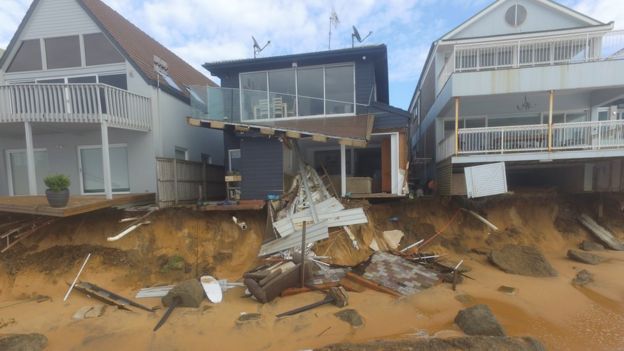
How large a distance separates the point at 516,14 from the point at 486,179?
28.5 feet

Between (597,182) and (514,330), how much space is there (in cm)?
1030

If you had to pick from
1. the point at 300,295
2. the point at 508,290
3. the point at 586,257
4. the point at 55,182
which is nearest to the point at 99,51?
the point at 55,182

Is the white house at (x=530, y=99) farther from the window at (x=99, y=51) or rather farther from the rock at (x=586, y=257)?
the window at (x=99, y=51)

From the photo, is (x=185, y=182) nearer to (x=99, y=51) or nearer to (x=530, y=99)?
(x=99, y=51)

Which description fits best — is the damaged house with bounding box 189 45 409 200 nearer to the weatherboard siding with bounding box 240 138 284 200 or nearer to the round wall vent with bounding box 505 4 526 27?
the weatherboard siding with bounding box 240 138 284 200

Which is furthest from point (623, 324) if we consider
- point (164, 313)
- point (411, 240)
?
point (164, 313)

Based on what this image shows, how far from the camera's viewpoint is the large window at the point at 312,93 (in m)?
12.1

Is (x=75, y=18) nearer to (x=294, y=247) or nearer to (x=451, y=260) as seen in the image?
(x=294, y=247)

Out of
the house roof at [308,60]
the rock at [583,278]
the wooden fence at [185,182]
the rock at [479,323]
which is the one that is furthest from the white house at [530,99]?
the wooden fence at [185,182]

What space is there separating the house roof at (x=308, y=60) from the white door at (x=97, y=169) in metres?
5.28

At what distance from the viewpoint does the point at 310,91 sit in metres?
12.5

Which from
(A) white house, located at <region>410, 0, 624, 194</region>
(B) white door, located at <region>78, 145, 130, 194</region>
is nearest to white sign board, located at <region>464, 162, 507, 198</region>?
(A) white house, located at <region>410, 0, 624, 194</region>

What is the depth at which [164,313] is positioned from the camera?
707 cm

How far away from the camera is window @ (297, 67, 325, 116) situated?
40.2ft
